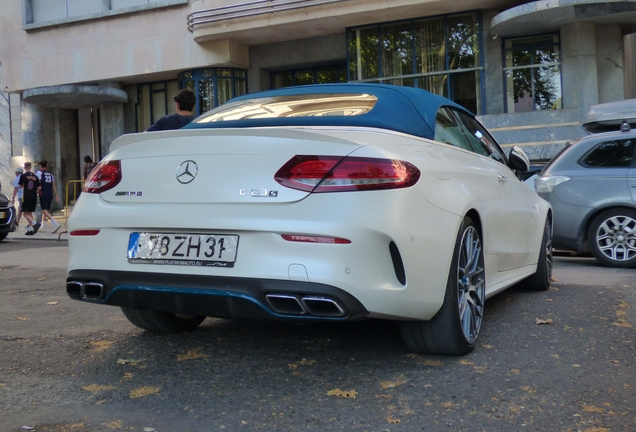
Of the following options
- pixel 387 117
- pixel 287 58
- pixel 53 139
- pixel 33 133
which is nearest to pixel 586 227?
pixel 387 117

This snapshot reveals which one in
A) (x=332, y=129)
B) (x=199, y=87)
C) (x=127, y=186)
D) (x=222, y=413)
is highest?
(x=199, y=87)

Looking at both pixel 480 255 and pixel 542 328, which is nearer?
pixel 480 255

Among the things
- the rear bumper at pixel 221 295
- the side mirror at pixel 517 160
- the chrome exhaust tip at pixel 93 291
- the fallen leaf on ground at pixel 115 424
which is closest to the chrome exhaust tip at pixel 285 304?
the rear bumper at pixel 221 295

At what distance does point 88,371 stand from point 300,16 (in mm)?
18409

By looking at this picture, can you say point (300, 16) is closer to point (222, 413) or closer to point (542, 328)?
point (542, 328)

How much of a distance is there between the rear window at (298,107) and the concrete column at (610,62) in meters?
17.3

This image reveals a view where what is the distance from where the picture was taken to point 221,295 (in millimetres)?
3312

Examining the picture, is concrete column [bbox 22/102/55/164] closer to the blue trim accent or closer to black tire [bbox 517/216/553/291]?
black tire [bbox 517/216/553/291]

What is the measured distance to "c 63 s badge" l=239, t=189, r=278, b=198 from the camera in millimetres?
3305

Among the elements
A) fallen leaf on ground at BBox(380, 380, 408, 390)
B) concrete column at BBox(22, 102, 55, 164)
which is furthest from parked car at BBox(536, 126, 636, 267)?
concrete column at BBox(22, 102, 55, 164)

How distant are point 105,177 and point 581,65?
17.9 m

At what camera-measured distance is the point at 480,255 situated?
4141 millimetres

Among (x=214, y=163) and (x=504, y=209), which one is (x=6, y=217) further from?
(x=214, y=163)

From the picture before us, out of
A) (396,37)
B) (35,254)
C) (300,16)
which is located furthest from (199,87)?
(35,254)
